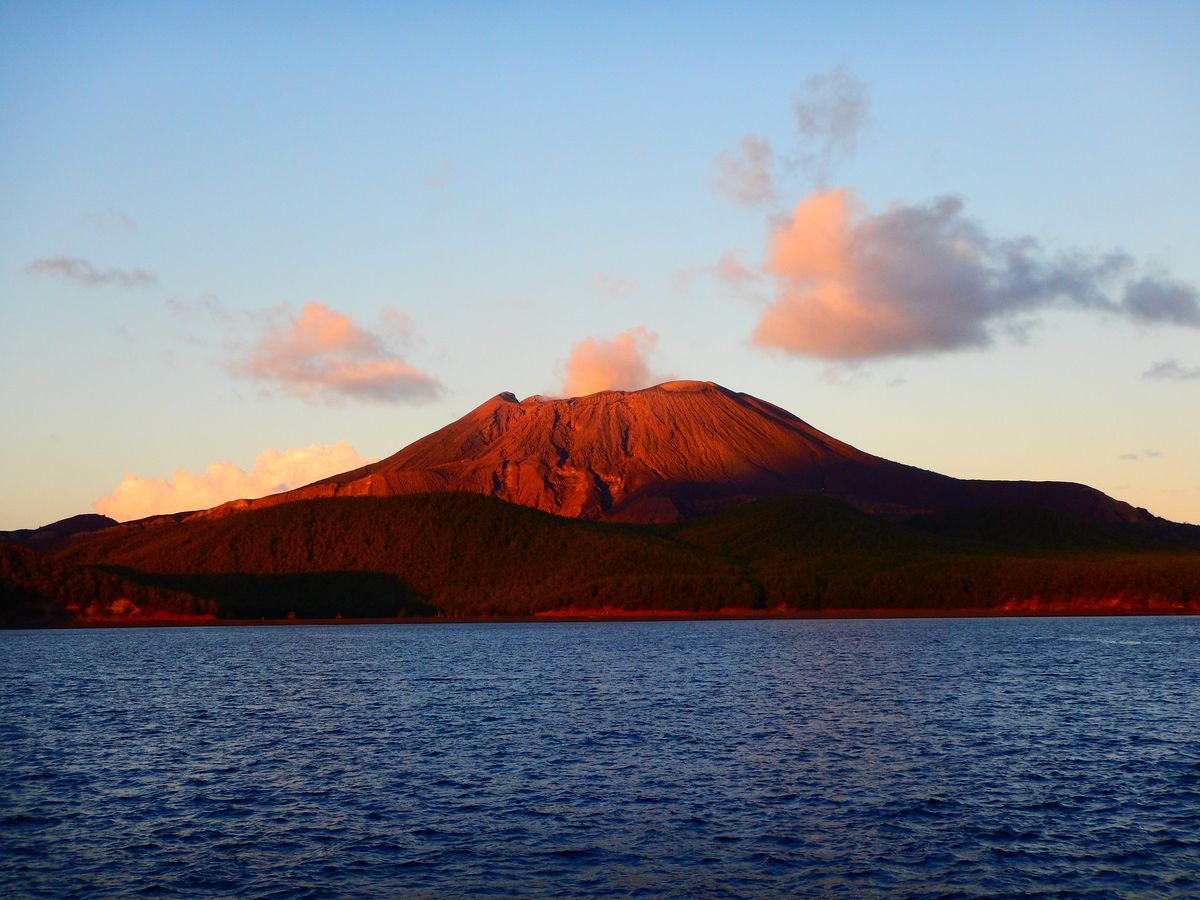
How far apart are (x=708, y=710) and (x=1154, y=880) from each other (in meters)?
36.4

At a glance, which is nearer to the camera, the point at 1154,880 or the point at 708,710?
the point at 1154,880

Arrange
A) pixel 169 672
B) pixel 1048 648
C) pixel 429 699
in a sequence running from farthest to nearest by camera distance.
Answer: pixel 1048 648 < pixel 169 672 < pixel 429 699

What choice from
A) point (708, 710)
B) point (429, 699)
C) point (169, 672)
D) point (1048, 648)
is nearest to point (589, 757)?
point (708, 710)

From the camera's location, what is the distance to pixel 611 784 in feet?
140

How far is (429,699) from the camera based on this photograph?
74562 mm

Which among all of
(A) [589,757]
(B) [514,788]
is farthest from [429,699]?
(B) [514,788]

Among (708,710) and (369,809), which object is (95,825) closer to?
(369,809)

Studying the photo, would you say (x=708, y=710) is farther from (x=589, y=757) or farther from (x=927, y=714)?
(x=589, y=757)

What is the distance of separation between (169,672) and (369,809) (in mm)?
69209

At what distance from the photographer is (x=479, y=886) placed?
2945 centimetres

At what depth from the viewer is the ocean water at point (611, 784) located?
30812mm

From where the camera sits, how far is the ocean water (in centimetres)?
3081

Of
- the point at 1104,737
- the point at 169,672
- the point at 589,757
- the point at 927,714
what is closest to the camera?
the point at 589,757

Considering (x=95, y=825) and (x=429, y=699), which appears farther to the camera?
(x=429, y=699)
